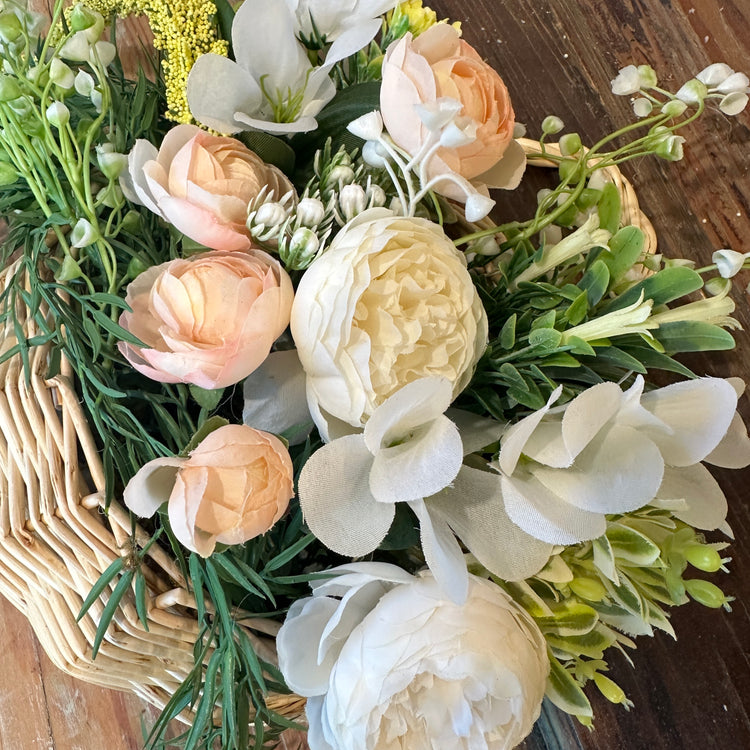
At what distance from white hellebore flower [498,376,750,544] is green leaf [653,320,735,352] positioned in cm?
5

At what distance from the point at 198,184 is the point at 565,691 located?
35 centimetres

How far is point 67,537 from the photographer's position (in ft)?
1.31

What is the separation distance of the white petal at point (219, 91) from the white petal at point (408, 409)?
20 centimetres

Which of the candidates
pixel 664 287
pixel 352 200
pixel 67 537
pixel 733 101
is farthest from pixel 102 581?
pixel 733 101

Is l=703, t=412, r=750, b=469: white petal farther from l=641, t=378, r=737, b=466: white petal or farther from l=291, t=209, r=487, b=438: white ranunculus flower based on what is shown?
l=291, t=209, r=487, b=438: white ranunculus flower

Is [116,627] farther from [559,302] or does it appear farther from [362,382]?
[559,302]

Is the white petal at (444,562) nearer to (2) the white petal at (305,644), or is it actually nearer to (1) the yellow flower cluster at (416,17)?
(2) the white petal at (305,644)

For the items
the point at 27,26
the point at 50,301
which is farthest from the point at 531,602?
the point at 27,26

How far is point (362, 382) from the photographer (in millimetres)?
356

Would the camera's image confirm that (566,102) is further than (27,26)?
Yes

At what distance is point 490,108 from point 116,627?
365mm

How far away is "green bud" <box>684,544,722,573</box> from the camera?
37 centimetres

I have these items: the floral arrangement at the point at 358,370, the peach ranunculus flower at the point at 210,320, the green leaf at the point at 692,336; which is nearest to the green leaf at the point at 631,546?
the floral arrangement at the point at 358,370

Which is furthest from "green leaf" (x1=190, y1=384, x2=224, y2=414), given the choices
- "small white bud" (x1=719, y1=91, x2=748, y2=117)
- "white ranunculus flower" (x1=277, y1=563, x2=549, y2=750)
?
"small white bud" (x1=719, y1=91, x2=748, y2=117)
